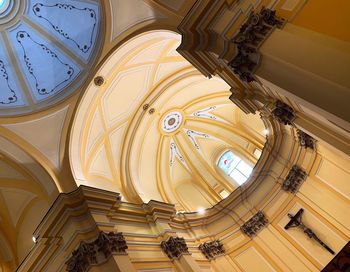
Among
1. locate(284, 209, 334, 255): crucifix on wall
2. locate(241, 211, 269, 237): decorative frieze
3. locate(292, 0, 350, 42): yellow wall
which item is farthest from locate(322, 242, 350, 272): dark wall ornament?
locate(241, 211, 269, 237): decorative frieze

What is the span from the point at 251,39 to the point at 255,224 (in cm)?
707

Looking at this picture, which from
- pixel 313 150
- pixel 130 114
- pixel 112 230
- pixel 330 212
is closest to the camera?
pixel 112 230

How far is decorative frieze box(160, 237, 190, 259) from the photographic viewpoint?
27.9 ft

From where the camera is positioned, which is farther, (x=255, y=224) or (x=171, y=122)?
(x=171, y=122)

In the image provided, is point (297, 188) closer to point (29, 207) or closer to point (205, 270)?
point (205, 270)

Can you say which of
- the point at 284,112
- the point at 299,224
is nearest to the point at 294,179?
the point at 299,224

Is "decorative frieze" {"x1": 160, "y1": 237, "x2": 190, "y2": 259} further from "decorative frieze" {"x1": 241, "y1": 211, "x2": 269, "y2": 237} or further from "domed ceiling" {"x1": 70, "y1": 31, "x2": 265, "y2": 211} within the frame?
"decorative frieze" {"x1": 241, "y1": 211, "x2": 269, "y2": 237}

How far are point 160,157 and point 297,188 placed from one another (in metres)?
5.57

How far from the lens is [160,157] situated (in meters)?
13.2

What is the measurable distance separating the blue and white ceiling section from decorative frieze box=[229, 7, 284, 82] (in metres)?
4.67

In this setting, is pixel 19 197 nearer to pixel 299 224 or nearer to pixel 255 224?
pixel 255 224

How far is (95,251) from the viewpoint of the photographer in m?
7.00

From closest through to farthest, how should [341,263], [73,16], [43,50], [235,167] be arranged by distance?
[341,263] < [73,16] < [43,50] < [235,167]

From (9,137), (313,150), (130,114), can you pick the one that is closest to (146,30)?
(130,114)
